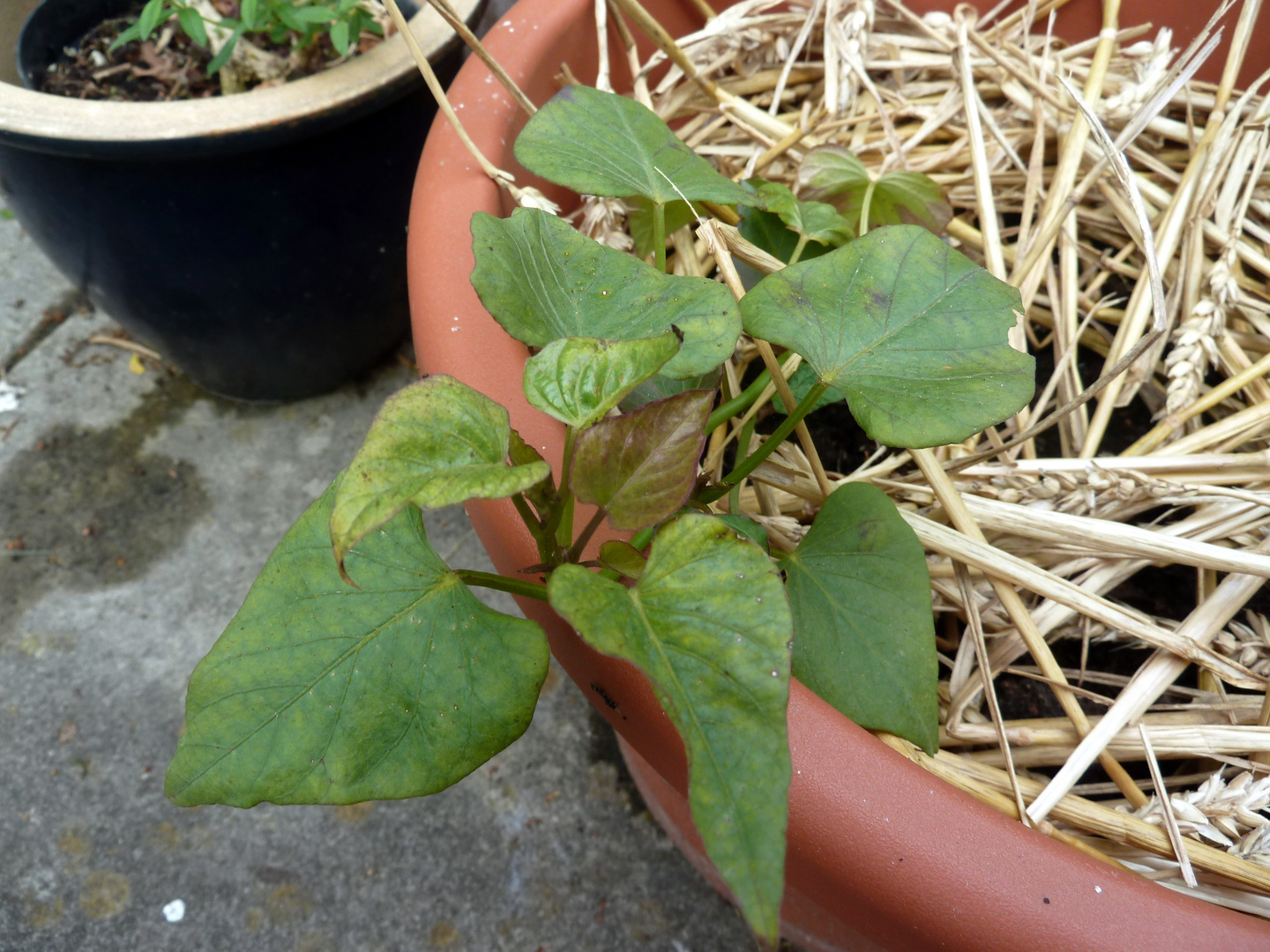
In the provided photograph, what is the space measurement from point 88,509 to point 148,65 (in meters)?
0.64

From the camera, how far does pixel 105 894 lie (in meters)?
0.99

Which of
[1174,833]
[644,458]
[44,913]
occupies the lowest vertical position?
[44,913]

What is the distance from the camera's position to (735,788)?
1.15ft

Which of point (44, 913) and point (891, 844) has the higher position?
point (891, 844)

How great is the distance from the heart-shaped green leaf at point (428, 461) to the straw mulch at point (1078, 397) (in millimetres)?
252

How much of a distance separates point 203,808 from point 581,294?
89 cm

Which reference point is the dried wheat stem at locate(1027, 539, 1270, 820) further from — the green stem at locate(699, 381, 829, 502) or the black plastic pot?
the black plastic pot

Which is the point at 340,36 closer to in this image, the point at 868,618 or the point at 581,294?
the point at 581,294

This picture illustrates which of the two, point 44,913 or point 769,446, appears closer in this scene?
point 769,446

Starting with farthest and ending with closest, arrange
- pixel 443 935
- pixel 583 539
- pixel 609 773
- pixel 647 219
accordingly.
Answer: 1. pixel 609 773
2. pixel 443 935
3. pixel 647 219
4. pixel 583 539

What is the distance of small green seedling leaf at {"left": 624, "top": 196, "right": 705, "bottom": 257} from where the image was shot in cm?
64

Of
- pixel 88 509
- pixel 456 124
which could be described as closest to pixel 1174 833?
pixel 456 124

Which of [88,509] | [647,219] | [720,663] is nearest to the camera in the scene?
[720,663]

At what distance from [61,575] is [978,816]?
4.07ft
